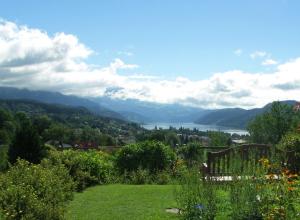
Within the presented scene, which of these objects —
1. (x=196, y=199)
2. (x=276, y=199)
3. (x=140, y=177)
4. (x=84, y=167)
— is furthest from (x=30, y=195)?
(x=140, y=177)

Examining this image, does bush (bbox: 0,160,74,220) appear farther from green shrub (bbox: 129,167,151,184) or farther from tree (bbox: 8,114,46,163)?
tree (bbox: 8,114,46,163)

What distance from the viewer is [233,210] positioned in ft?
22.4

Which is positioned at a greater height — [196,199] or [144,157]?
[196,199]

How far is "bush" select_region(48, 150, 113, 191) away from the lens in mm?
13297

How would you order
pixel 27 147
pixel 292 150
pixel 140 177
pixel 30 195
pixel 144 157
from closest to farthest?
pixel 30 195 → pixel 292 150 → pixel 140 177 → pixel 27 147 → pixel 144 157

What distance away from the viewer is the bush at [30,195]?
7.55 m

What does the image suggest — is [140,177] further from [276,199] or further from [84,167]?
[276,199]

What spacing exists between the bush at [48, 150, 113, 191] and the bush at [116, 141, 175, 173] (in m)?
0.75

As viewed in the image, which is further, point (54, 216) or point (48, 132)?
point (48, 132)

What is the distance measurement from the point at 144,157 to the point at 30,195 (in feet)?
26.9

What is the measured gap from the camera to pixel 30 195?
7688mm

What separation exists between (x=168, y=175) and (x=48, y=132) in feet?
243

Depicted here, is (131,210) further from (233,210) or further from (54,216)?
(233,210)

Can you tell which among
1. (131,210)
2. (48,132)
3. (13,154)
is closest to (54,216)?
(131,210)
